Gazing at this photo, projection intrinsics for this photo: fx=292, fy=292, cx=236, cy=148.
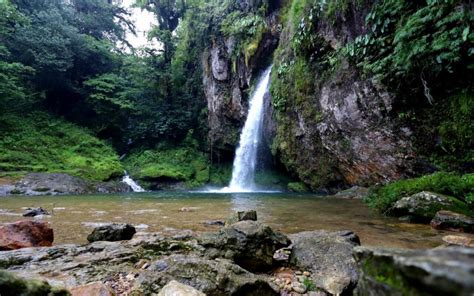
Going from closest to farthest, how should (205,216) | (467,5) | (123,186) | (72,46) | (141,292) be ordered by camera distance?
(141,292), (467,5), (205,216), (123,186), (72,46)

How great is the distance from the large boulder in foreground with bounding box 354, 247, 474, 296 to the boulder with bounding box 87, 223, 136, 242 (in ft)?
9.51

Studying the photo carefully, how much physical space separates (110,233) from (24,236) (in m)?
0.83

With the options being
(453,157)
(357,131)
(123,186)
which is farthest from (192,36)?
(453,157)

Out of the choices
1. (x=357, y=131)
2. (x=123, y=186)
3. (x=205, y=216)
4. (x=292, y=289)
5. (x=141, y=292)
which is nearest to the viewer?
(x=141, y=292)

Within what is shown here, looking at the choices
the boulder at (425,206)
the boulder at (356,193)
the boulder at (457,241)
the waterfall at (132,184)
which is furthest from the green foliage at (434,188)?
the waterfall at (132,184)

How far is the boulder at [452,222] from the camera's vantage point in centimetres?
402

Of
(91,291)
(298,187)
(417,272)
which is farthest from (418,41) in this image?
(298,187)

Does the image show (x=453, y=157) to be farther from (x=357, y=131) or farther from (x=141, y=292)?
(x=141, y=292)

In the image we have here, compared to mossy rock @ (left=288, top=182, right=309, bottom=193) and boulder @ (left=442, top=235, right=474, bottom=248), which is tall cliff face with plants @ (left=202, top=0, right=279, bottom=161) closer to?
mossy rock @ (left=288, top=182, right=309, bottom=193)

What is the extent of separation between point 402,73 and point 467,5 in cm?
170

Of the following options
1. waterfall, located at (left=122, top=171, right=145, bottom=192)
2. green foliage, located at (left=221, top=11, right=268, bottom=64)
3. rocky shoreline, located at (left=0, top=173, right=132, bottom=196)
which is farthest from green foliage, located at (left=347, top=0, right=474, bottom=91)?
waterfall, located at (left=122, top=171, right=145, bottom=192)

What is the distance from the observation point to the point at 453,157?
639 cm

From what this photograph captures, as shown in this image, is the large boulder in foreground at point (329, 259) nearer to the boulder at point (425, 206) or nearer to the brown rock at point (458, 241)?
the brown rock at point (458, 241)

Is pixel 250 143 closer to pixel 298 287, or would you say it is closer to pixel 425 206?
pixel 425 206
